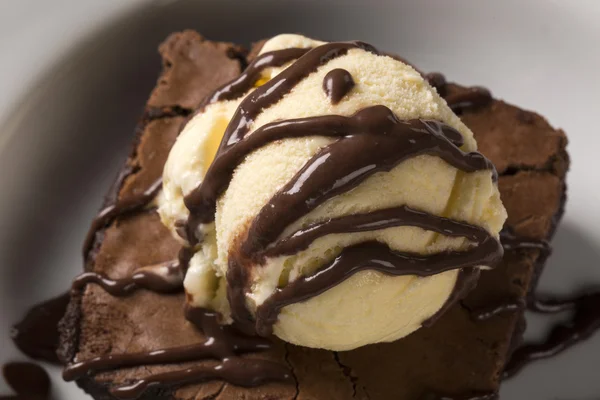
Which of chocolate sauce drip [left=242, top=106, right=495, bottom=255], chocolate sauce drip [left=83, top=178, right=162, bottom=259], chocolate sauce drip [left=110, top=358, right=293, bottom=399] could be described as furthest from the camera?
chocolate sauce drip [left=83, top=178, right=162, bottom=259]

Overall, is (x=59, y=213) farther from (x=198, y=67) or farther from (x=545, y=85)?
(x=545, y=85)

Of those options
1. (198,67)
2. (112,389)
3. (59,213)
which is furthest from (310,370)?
(59,213)

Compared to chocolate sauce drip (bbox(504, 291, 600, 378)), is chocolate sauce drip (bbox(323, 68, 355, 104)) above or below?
above

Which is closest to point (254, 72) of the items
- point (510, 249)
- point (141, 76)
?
point (510, 249)

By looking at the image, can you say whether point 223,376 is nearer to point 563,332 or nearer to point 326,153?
point 326,153

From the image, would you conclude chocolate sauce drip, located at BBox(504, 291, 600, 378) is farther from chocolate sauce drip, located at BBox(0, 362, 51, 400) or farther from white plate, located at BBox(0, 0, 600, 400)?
chocolate sauce drip, located at BBox(0, 362, 51, 400)

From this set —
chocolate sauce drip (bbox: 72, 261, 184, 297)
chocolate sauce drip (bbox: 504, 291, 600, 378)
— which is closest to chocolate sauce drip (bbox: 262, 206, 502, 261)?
chocolate sauce drip (bbox: 72, 261, 184, 297)

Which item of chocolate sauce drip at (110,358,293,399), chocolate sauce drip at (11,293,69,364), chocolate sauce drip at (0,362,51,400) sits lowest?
chocolate sauce drip at (0,362,51,400)
